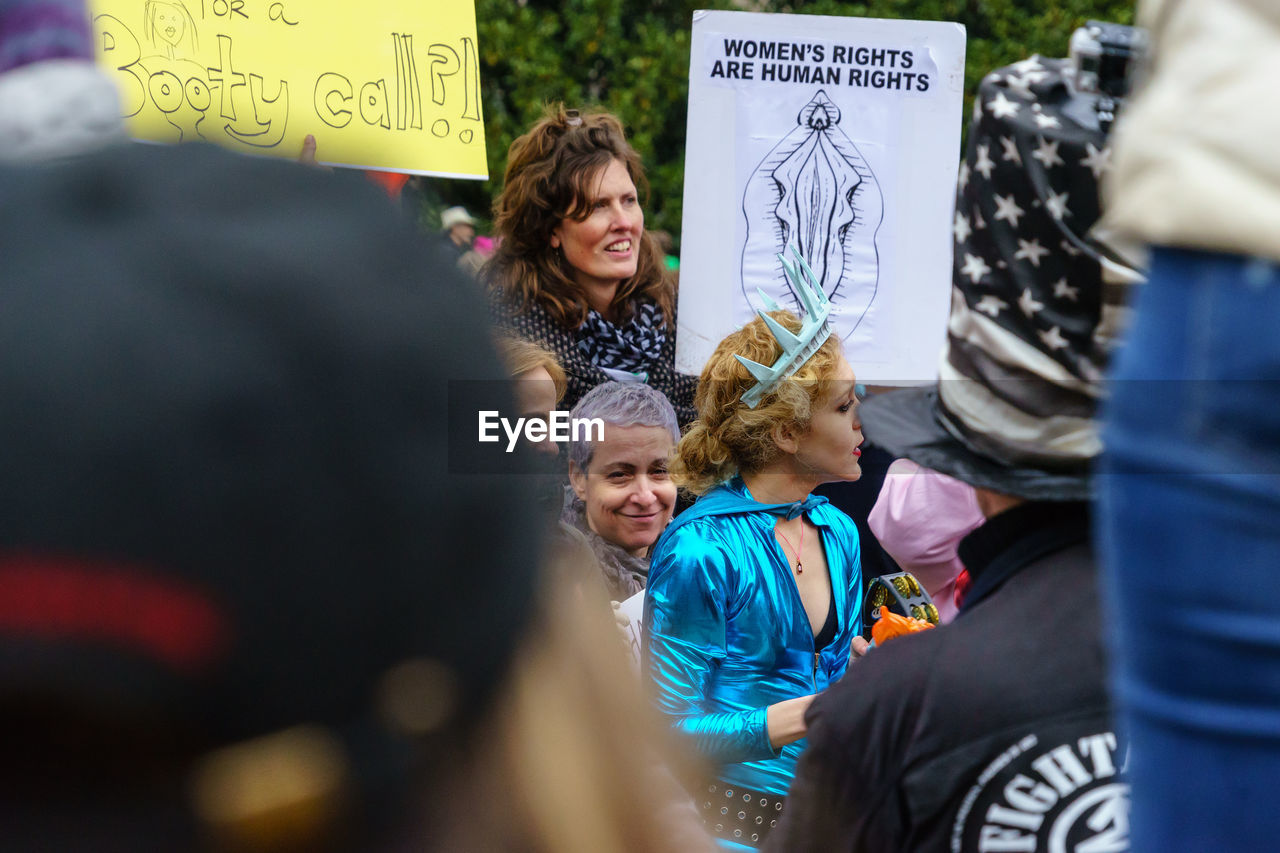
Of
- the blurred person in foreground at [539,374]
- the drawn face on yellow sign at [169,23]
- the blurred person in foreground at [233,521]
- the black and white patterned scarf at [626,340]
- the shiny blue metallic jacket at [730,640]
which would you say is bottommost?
the shiny blue metallic jacket at [730,640]

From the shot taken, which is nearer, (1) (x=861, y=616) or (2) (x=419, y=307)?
(2) (x=419, y=307)

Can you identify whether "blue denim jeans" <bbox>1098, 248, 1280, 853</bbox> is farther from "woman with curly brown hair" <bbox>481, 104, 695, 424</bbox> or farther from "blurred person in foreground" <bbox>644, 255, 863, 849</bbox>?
"woman with curly brown hair" <bbox>481, 104, 695, 424</bbox>

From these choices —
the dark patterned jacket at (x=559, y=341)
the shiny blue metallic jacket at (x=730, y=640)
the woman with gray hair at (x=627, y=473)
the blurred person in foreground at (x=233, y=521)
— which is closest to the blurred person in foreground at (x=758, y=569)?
the shiny blue metallic jacket at (x=730, y=640)

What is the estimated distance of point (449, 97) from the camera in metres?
3.61

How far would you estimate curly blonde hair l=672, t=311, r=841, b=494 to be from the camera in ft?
9.06

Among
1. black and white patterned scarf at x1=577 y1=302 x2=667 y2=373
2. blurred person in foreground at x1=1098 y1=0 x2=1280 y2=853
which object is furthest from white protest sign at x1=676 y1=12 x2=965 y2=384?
blurred person in foreground at x1=1098 y1=0 x2=1280 y2=853

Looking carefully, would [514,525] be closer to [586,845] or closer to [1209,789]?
[586,845]

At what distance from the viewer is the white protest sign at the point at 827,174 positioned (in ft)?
11.7

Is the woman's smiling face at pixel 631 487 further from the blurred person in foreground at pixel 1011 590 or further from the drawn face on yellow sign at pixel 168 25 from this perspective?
the blurred person in foreground at pixel 1011 590

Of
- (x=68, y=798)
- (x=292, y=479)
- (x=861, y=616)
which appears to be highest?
(x=292, y=479)

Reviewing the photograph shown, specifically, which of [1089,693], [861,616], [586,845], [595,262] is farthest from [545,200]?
[586,845]

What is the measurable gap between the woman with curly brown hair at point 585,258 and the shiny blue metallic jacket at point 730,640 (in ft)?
2.84

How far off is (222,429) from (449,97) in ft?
10.9

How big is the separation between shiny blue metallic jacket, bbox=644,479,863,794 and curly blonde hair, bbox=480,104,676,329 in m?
0.99
